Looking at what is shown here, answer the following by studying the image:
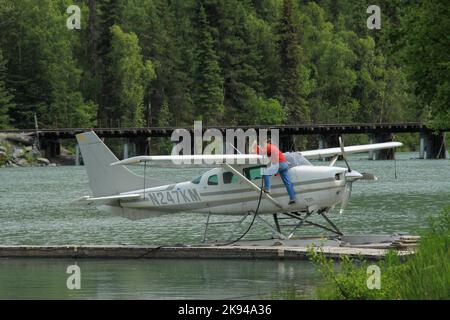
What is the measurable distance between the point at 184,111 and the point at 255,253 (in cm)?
8871

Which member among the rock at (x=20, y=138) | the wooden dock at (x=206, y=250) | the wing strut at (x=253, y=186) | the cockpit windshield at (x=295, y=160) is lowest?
the rock at (x=20, y=138)

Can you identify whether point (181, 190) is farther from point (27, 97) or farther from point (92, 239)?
point (27, 97)

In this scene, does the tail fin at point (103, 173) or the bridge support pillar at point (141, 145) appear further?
the bridge support pillar at point (141, 145)

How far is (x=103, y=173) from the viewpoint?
2169 centimetres

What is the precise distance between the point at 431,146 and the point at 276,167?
7541cm

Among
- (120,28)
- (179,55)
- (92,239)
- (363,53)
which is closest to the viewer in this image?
(92,239)

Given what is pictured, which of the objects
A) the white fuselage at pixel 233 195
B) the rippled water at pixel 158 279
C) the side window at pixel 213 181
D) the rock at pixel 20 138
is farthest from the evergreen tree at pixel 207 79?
the rippled water at pixel 158 279

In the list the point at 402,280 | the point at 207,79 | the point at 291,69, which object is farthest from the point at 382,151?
the point at 402,280

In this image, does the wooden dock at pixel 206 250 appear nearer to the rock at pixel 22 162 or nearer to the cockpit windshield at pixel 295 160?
the cockpit windshield at pixel 295 160

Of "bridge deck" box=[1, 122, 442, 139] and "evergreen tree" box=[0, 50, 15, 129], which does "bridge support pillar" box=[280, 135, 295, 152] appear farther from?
"evergreen tree" box=[0, 50, 15, 129]

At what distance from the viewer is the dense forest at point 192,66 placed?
99750 mm

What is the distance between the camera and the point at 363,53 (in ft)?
379

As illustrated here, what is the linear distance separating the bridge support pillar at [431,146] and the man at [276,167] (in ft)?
242
